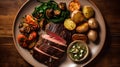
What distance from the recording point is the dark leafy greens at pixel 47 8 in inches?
112

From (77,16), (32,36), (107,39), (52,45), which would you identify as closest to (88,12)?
(77,16)

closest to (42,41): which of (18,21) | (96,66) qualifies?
(18,21)

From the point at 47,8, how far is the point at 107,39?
65 centimetres

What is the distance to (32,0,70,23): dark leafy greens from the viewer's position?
2.83 m

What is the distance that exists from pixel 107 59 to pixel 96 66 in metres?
0.12

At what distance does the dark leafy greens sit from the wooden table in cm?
21

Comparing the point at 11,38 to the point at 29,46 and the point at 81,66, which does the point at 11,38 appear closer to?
the point at 29,46

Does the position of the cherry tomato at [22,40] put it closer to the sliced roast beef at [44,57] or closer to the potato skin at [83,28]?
the sliced roast beef at [44,57]

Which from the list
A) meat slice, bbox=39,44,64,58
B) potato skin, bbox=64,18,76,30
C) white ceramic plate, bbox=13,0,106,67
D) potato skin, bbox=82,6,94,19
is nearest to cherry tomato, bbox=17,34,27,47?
white ceramic plate, bbox=13,0,106,67

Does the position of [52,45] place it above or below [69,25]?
below

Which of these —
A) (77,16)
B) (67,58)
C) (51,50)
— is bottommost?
(67,58)

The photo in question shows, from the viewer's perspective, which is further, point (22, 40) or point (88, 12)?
point (22, 40)

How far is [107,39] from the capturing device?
A: 2.81 m

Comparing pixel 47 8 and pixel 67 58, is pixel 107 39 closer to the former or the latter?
pixel 67 58
